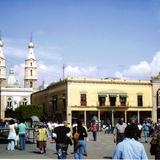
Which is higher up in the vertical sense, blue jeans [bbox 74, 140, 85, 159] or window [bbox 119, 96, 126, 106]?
window [bbox 119, 96, 126, 106]

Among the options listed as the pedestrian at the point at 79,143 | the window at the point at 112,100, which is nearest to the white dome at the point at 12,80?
the window at the point at 112,100

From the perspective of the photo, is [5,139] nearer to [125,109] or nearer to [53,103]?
[125,109]

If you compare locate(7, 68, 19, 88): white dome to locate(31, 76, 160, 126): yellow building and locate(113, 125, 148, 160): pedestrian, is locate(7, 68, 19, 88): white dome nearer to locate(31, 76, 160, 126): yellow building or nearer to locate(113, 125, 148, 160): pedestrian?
locate(31, 76, 160, 126): yellow building

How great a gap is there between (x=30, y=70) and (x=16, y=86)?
7.23 meters

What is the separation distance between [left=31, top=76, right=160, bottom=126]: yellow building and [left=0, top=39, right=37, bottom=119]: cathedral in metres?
26.4

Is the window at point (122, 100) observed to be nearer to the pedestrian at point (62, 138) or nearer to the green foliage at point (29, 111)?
the green foliage at point (29, 111)

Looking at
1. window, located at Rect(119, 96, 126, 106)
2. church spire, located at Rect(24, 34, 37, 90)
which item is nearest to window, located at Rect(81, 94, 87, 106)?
window, located at Rect(119, 96, 126, 106)

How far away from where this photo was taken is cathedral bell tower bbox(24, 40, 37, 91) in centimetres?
10069

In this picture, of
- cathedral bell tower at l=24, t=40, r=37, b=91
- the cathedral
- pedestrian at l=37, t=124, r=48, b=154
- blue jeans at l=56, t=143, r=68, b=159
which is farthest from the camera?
cathedral bell tower at l=24, t=40, r=37, b=91

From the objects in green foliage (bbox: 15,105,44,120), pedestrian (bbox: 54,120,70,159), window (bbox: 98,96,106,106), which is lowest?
pedestrian (bbox: 54,120,70,159)

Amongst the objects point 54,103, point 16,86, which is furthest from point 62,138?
point 16,86

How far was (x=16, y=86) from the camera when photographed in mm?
106312

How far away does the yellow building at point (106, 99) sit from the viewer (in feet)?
197

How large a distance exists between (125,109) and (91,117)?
479 cm
